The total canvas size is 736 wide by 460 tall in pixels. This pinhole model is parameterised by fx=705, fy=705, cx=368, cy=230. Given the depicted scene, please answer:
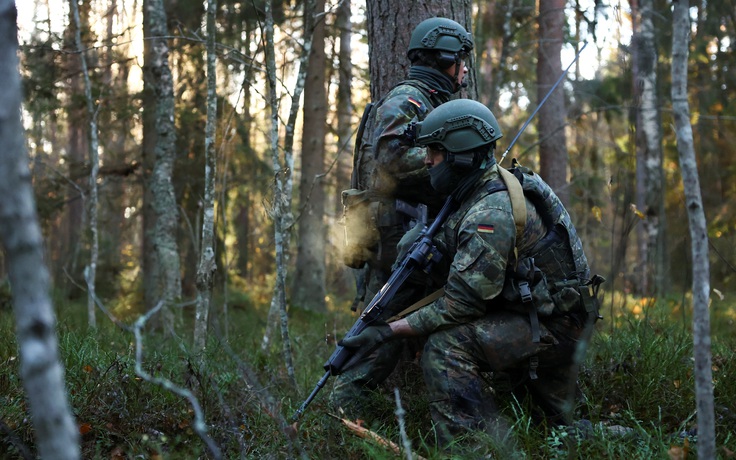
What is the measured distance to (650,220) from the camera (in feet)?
40.1

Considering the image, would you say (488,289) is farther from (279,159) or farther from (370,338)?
(279,159)

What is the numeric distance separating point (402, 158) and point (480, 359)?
1299mm

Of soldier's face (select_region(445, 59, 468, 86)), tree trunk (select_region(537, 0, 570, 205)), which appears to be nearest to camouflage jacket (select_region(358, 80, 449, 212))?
soldier's face (select_region(445, 59, 468, 86))

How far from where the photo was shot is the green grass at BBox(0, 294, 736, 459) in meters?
3.44

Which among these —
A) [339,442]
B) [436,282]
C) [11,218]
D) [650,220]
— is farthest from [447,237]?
[650,220]

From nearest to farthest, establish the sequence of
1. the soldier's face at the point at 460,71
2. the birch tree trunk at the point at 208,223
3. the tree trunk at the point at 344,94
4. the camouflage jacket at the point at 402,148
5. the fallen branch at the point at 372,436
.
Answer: the fallen branch at the point at 372,436, the camouflage jacket at the point at 402,148, the soldier's face at the point at 460,71, the birch tree trunk at the point at 208,223, the tree trunk at the point at 344,94

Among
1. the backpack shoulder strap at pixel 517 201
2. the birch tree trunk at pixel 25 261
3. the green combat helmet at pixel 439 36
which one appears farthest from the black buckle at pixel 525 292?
the birch tree trunk at pixel 25 261

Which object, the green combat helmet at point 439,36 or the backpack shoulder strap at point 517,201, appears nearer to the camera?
the backpack shoulder strap at point 517,201

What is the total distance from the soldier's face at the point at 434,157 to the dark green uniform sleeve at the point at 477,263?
38 centimetres

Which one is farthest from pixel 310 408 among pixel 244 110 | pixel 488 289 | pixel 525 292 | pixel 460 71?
pixel 244 110

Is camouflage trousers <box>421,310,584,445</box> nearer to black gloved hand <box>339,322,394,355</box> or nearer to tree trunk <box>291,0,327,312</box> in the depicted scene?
black gloved hand <box>339,322,394,355</box>

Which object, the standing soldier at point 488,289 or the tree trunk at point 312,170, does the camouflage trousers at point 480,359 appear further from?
the tree trunk at point 312,170

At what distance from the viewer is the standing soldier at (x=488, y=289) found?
3598 millimetres

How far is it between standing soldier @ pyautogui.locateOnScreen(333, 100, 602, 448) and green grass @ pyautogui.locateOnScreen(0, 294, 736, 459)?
24 centimetres
